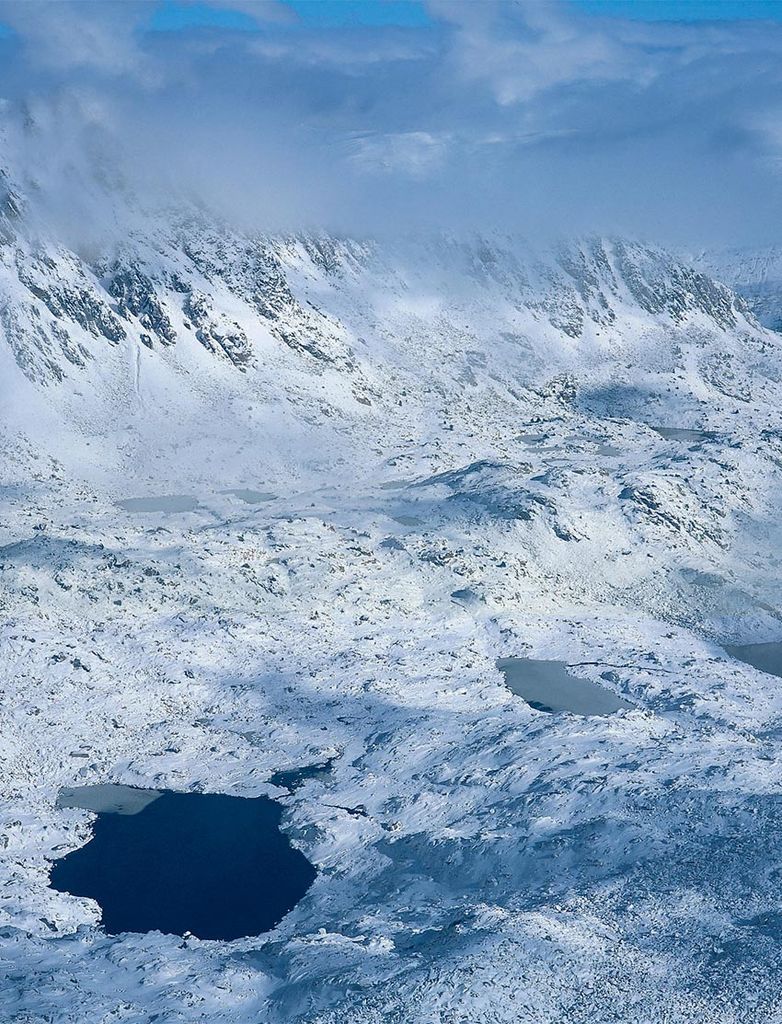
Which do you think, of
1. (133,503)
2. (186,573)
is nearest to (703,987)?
(186,573)

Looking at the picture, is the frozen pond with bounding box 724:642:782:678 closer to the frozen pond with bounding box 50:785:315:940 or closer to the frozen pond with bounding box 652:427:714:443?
the frozen pond with bounding box 50:785:315:940

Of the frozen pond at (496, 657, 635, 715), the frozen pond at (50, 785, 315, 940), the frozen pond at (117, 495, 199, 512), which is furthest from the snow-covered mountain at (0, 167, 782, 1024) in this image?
the frozen pond at (496, 657, 635, 715)

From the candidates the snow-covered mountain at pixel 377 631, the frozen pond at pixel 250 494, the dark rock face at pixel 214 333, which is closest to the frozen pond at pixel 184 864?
the snow-covered mountain at pixel 377 631

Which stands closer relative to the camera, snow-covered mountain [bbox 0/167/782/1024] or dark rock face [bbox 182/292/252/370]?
snow-covered mountain [bbox 0/167/782/1024]

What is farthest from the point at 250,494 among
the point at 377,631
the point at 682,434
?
the point at 682,434

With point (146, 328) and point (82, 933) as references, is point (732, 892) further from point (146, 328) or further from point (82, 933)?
point (146, 328)

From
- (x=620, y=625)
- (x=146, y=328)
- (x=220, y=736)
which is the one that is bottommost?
(x=620, y=625)
